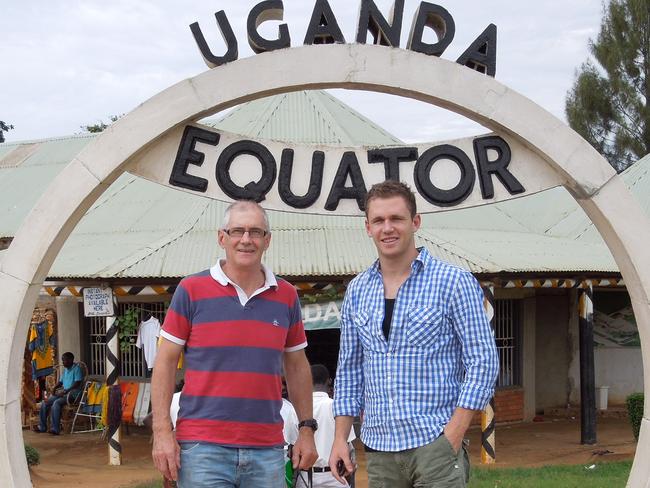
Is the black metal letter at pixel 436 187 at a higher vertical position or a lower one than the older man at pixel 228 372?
higher

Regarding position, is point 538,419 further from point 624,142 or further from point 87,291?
point 624,142

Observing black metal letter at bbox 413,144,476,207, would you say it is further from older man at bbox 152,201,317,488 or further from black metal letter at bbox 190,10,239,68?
Result: older man at bbox 152,201,317,488

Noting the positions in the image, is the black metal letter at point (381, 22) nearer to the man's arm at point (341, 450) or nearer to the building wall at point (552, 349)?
the man's arm at point (341, 450)

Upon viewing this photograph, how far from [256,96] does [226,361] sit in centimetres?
245

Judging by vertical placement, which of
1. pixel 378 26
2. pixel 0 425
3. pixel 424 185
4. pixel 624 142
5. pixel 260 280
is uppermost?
pixel 624 142

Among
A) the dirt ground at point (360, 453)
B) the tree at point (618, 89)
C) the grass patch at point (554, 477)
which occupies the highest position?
the tree at point (618, 89)

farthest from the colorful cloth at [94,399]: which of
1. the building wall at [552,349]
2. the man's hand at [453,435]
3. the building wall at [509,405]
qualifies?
the man's hand at [453,435]

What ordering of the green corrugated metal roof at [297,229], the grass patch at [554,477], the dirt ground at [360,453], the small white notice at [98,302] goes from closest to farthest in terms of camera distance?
the grass patch at [554,477] < the dirt ground at [360,453] < the small white notice at [98,302] < the green corrugated metal roof at [297,229]

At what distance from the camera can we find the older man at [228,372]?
393cm

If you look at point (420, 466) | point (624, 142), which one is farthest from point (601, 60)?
point (420, 466)

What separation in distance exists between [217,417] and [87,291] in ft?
27.3

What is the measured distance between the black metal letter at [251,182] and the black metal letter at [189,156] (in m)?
0.11

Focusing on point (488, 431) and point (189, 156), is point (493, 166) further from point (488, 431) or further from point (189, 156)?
point (488, 431)

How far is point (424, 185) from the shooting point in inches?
234
